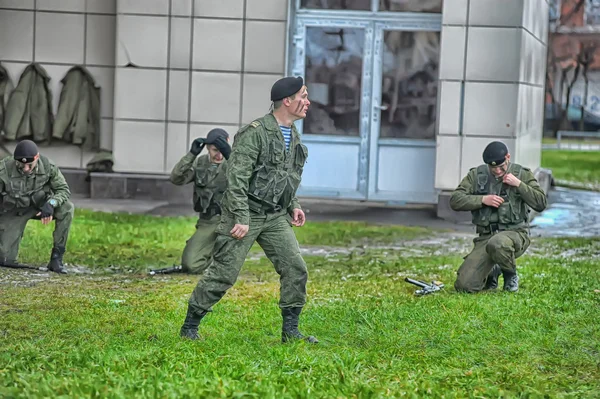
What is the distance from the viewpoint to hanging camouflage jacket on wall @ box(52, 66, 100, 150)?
17828 mm

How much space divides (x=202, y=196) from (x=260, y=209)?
3702 millimetres

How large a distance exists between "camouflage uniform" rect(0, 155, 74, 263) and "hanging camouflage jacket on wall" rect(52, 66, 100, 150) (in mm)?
6264

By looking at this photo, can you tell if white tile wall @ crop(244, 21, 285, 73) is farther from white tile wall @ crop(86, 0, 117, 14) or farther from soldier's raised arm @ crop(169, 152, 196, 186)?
soldier's raised arm @ crop(169, 152, 196, 186)

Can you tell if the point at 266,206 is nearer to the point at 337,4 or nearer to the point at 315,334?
the point at 315,334

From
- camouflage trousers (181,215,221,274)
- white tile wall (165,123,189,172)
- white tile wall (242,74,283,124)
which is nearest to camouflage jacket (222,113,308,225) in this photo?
camouflage trousers (181,215,221,274)

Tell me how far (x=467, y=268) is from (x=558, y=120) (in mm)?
50349

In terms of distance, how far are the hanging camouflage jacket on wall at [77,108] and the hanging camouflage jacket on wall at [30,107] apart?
0.71 feet

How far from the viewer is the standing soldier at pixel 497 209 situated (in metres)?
10.2

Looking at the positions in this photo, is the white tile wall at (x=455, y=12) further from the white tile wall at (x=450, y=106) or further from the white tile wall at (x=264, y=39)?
the white tile wall at (x=264, y=39)

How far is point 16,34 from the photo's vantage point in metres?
17.9

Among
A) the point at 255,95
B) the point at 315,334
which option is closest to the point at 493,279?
the point at 315,334

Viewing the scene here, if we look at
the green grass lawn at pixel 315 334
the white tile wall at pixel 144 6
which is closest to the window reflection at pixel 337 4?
the white tile wall at pixel 144 6

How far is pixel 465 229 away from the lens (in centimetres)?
1572

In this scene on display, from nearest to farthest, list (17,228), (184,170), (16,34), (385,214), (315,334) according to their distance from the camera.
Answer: (315,334)
(184,170)
(17,228)
(385,214)
(16,34)
